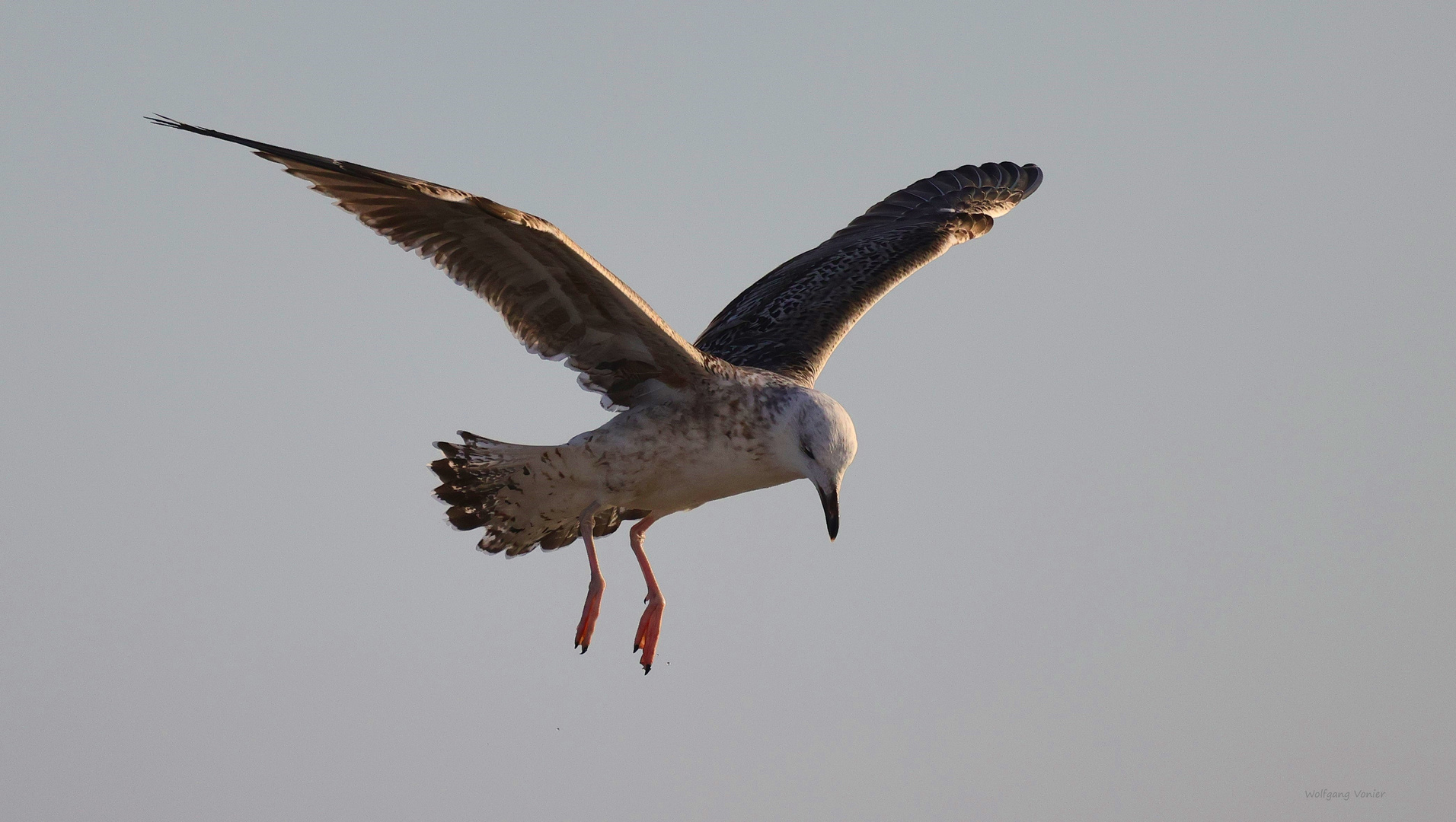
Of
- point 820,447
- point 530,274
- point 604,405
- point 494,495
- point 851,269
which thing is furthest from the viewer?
point 851,269

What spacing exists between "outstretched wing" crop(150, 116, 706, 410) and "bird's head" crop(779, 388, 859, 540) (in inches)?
29.7

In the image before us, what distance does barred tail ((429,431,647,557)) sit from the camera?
10.4m

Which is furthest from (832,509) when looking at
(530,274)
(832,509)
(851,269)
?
(851,269)

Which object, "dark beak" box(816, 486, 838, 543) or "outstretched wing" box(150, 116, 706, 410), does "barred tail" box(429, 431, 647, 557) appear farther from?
"dark beak" box(816, 486, 838, 543)

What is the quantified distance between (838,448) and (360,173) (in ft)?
11.9

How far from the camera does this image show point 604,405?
34.1ft

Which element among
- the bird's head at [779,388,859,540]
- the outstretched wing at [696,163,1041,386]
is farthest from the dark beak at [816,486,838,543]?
the outstretched wing at [696,163,1041,386]

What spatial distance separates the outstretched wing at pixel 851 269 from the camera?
1230 centimetres

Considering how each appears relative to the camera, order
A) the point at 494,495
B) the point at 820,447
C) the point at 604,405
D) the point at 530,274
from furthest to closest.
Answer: the point at 494,495, the point at 604,405, the point at 820,447, the point at 530,274

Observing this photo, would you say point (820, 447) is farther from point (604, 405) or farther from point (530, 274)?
point (530, 274)

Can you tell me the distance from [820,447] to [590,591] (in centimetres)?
204

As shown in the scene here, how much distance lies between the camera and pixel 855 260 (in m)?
14.2

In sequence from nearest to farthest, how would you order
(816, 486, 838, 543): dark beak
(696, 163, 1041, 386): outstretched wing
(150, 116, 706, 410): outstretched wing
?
(150, 116, 706, 410): outstretched wing → (816, 486, 838, 543): dark beak → (696, 163, 1041, 386): outstretched wing

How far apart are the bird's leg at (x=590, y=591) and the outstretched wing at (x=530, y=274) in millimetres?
849
